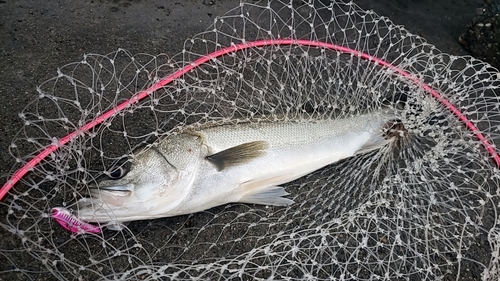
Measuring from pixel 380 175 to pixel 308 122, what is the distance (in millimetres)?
572

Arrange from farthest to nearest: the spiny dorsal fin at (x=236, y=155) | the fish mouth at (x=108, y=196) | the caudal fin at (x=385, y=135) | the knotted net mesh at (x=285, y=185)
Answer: the caudal fin at (x=385, y=135)
the spiny dorsal fin at (x=236, y=155)
the knotted net mesh at (x=285, y=185)
the fish mouth at (x=108, y=196)

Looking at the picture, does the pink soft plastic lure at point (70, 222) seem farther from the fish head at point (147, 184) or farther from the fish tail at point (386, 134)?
the fish tail at point (386, 134)

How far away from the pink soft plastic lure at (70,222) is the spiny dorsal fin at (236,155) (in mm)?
718

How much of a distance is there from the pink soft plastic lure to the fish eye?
275 mm

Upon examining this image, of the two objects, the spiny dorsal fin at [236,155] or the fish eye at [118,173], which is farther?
the spiny dorsal fin at [236,155]

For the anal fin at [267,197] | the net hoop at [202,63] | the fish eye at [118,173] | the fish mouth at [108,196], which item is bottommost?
the anal fin at [267,197]

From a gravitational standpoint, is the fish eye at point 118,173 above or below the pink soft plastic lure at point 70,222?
above

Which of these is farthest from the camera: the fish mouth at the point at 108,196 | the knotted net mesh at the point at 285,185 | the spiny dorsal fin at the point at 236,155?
the spiny dorsal fin at the point at 236,155

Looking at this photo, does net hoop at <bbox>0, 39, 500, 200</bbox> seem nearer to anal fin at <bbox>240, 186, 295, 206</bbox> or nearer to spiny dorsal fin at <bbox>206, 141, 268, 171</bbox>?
spiny dorsal fin at <bbox>206, 141, 268, 171</bbox>

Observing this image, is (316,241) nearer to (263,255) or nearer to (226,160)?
(263,255)

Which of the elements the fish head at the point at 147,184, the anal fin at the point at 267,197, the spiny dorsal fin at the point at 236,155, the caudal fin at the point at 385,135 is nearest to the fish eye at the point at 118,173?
the fish head at the point at 147,184

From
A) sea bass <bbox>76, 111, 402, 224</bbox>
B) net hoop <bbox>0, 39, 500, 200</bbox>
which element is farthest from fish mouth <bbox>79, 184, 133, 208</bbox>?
net hoop <bbox>0, 39, 500, 200</bbox>

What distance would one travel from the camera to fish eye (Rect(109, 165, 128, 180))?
2426mm

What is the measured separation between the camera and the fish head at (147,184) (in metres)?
2.36
